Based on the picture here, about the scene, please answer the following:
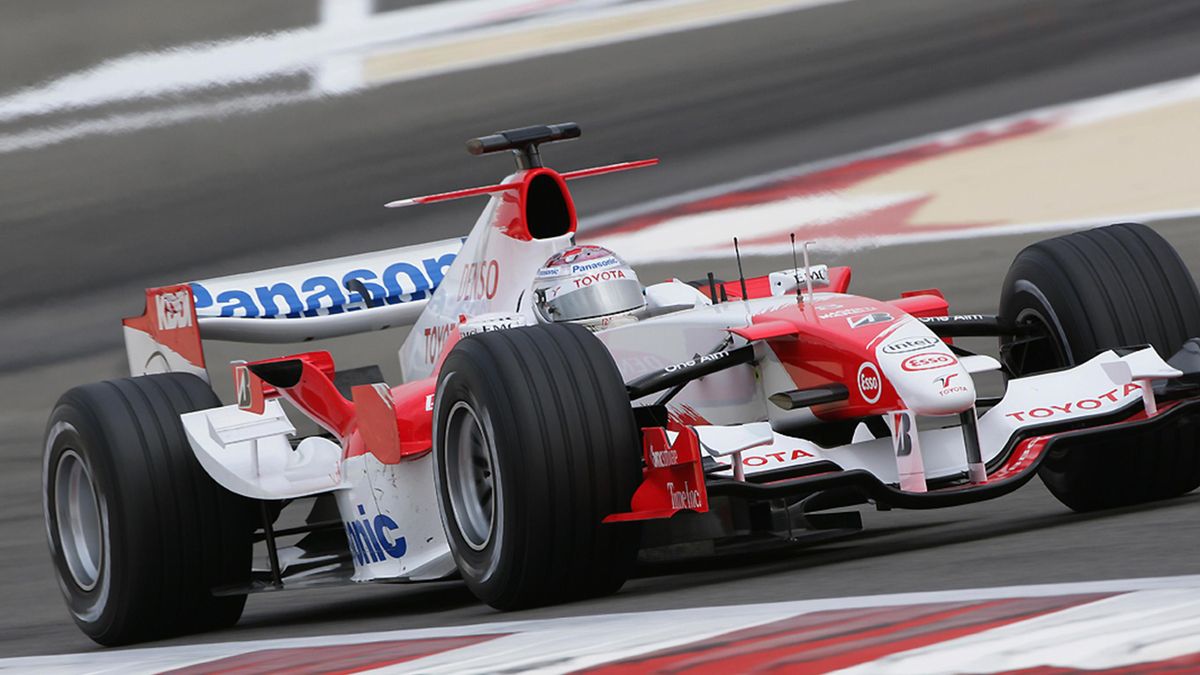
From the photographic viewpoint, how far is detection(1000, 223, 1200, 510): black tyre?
793 centimetres

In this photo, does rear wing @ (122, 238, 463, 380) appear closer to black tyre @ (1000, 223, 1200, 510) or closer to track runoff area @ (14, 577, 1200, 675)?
black tyre @ (1000, 223, 1200, 510)

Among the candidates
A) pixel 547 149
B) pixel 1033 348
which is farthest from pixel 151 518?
pixel 547 149

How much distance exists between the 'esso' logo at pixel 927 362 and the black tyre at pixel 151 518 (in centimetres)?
287

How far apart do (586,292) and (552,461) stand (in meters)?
1.67

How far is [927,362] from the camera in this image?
721cm

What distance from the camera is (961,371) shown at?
23.6 feet

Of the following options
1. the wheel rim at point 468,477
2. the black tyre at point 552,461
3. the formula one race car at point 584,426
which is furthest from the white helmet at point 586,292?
the black tyre at point 552,461

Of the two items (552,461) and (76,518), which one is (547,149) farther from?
(552,461)

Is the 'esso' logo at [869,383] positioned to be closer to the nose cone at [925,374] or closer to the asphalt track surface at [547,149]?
the nose cone at [925,374]

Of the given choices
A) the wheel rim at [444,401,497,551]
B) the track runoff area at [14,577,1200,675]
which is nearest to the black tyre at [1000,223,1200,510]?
the wheel rim at [444,401,497,551]

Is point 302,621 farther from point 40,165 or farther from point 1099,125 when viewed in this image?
point 40,165

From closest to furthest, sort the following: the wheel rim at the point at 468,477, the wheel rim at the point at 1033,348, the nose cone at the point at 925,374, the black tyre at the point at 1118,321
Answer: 1. the nose cone at the point at 925,374
2. the wheel rim at the point at 468,477
3. the black tyre at the point at 1118,321
4. the wheel rim at the point at 1033,348

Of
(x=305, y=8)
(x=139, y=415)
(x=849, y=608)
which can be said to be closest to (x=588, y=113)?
(x=305, y=8)

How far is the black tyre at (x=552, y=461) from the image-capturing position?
6.81m
